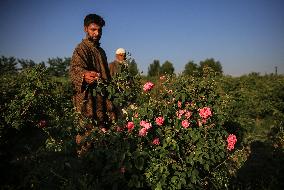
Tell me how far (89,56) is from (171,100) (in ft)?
3.80

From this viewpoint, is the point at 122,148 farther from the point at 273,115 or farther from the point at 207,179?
the point at 273,115

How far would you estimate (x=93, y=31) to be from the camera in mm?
3801

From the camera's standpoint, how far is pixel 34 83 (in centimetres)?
686

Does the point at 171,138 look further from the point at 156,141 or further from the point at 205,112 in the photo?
the point at 205,112

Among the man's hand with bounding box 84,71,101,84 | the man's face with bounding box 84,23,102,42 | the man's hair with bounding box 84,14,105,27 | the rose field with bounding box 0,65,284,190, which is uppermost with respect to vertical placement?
the man's hair with bounding box 84,14,105,27

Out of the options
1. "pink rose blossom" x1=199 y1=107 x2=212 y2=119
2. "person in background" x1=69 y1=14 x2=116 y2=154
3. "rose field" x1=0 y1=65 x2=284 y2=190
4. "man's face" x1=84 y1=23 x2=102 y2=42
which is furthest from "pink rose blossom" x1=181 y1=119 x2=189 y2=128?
"man's face" x1=84 y1=23 x2=102 y2=42

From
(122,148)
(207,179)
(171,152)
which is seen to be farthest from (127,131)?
(207,179)

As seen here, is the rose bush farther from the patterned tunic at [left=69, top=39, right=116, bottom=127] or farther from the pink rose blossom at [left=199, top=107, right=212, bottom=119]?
the patterned tunic at [left=69, top=39, right=116, bottom=127]

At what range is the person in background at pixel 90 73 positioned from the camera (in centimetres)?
347

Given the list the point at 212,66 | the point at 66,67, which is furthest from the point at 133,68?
the point at 66,67

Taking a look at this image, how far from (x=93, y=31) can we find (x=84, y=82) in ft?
2.29

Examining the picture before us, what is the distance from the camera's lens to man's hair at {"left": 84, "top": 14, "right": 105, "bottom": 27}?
3.73 m

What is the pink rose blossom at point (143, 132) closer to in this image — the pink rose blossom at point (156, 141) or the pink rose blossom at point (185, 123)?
the pink rose blossom at point (156, 141)

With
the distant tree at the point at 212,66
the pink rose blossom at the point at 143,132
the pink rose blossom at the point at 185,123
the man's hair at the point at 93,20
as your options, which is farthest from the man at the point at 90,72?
the distant tree at the point at 212,66
